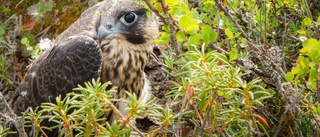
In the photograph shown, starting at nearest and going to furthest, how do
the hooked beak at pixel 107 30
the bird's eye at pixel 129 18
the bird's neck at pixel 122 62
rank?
the hooked beak at pixel 107 30 → the bird's eye at pixel 129 18 → the bird's neck at pixel 122 62

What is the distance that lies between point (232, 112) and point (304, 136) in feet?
2.99

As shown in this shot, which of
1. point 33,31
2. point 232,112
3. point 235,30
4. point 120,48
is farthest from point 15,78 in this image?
point 232,112

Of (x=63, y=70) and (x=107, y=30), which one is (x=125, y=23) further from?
(x=63, y=70)

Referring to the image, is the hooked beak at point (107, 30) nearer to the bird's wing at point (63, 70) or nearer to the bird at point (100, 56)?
the bird at point (100, 56)

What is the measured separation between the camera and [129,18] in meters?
3.88

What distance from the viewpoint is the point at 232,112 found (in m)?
2.76

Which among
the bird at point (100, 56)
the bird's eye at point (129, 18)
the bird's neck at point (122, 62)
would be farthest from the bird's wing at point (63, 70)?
the bird's eye at point (129, 18)

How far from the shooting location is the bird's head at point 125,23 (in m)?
3.78

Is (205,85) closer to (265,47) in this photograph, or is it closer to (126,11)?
(265,47)

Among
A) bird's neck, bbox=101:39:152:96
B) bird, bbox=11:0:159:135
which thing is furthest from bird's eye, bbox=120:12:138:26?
bird's neck, bbox=101:39:152:96

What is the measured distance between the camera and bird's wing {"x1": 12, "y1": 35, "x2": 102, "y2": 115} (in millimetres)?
3895

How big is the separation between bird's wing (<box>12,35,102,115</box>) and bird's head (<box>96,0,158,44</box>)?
0.16 m

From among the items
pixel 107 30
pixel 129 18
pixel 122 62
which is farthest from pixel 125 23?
pixel 122 62

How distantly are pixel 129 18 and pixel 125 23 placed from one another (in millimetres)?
38
